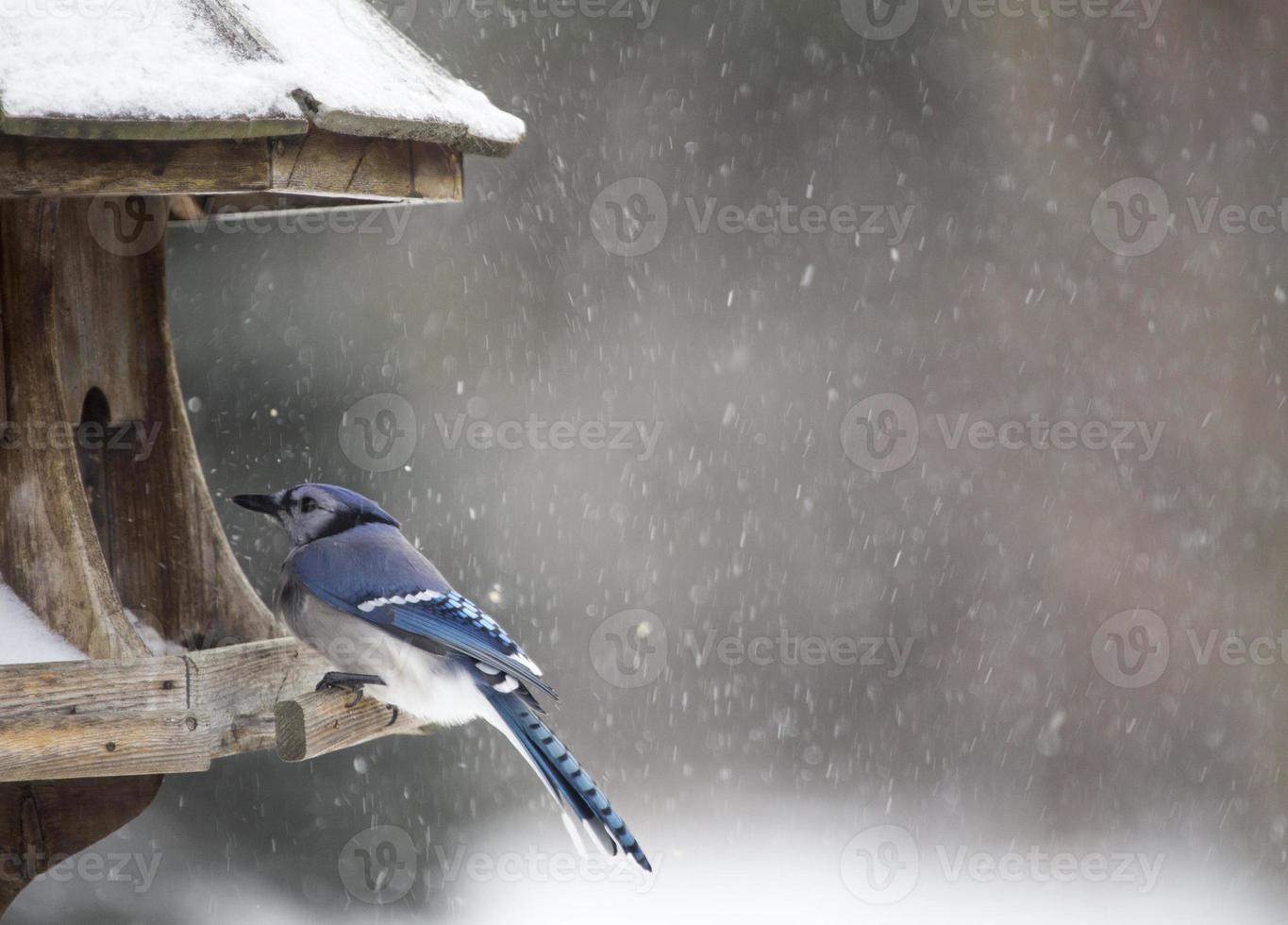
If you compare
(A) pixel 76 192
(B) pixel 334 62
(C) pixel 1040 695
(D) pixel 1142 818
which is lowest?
(D) pixel 1142 818

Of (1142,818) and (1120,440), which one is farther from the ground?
(1120,440)

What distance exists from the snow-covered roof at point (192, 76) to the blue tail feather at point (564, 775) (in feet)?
2.88

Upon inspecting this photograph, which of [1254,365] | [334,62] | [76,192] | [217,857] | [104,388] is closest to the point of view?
[76,192]

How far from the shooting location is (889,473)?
5781mm

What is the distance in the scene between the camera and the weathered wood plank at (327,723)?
2.17m

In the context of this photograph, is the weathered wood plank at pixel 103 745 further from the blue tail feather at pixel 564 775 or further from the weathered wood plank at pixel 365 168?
the weathered wood plank at pixel 365 168

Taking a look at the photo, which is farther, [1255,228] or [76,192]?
[1255,228]

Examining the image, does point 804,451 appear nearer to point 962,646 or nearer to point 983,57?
point 962,646

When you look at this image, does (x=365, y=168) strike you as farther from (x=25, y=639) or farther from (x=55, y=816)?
(x=55, y=816)

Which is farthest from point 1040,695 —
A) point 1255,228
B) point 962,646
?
point 1255,228

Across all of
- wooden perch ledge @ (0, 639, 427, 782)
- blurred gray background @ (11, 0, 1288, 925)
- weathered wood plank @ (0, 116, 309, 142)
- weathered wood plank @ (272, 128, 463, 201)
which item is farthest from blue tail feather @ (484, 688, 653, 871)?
blurred gray background @ (11, 0, 1288, 925)

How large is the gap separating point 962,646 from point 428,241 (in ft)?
8.02

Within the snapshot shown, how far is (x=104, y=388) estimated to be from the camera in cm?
→ 256

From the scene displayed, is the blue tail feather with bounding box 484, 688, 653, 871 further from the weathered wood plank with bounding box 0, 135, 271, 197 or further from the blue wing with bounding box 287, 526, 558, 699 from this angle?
the weathered wood plank with bounding box 0, 135, 271, 197
